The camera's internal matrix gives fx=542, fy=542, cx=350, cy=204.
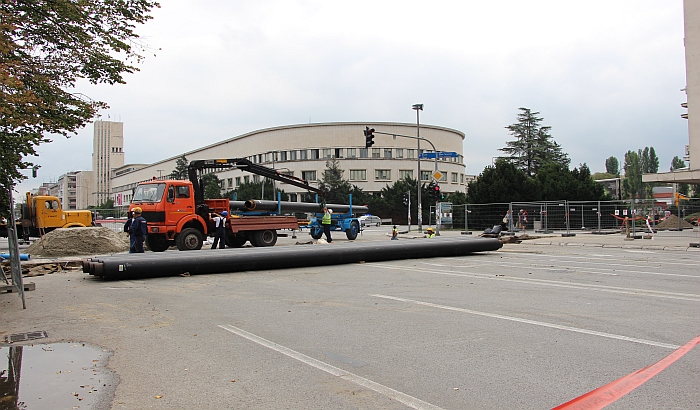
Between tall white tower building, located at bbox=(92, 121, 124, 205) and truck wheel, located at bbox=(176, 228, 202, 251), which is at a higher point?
tall white tower building, located at bbox=(92, 121, 124, 205)

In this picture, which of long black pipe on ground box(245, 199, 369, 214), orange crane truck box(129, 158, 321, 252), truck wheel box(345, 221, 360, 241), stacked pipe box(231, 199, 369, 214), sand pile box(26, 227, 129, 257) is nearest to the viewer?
orange crane truck box(129, 158, 321, 252)

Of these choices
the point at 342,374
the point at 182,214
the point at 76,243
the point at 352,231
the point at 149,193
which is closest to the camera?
the point at 342,374

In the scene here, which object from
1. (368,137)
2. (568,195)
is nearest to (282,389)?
(368,137)

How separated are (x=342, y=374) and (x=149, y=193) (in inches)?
669

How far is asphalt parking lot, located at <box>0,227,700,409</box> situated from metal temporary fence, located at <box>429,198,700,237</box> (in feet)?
55.5

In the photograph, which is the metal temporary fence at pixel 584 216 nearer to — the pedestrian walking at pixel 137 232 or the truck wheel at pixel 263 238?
the truck wheel at pixel 263 238

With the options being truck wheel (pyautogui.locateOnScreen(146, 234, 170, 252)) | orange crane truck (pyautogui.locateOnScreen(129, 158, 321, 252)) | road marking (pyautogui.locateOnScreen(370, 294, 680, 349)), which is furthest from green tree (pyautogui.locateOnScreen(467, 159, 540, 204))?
road marking (pyautogui.locateOnScreen(370, 294, 680, 349))

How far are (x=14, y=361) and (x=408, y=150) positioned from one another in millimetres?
93290

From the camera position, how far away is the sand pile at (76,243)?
20.9m

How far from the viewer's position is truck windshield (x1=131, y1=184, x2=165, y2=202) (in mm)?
20031

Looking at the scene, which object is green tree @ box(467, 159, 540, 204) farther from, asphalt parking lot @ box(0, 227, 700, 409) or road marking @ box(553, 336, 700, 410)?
road marking @ box(553, 336, 700, 410)

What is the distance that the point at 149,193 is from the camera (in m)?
20.2

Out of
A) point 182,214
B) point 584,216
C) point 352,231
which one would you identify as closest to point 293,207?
point 352,231

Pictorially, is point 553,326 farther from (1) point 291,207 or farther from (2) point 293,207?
(2) point 293,207
